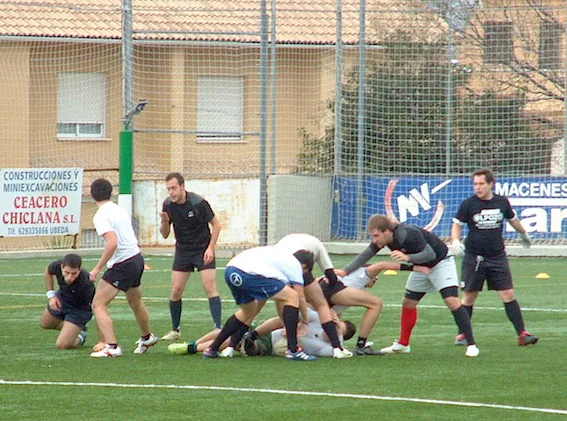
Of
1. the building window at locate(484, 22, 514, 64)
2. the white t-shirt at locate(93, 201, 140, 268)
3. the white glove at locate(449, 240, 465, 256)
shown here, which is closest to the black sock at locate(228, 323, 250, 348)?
the white t-shirt at locate(93, 201, 140, 268)

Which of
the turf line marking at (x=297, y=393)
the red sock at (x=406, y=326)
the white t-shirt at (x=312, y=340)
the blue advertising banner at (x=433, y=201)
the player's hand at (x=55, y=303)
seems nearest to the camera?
the turf line marking at (x=297, y=393)

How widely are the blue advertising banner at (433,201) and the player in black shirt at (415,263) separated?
12669mm

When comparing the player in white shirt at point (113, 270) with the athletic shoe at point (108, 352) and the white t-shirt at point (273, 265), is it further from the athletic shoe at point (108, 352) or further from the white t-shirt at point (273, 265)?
the white t-shirt at point (273, 265)

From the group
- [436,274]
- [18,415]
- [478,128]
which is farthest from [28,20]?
[18,415]

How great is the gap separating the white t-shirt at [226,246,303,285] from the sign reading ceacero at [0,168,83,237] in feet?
44.9

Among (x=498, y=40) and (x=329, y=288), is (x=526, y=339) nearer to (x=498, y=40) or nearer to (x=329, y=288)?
(x=329, y=288)

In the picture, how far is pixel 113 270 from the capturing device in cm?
1254

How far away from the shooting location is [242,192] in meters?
27.5

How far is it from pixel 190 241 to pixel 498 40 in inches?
597

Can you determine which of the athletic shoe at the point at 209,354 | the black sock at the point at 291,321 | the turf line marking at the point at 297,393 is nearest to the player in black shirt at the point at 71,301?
the athletic shoe at the point at 209,354

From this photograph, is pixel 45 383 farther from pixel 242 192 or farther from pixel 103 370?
pixel 242 192

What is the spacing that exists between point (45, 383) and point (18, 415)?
153 cm

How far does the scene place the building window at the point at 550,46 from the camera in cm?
2739

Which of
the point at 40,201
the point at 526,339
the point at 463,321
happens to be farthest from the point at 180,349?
the point at 40,201
